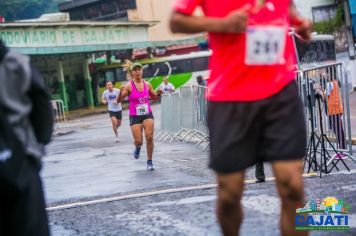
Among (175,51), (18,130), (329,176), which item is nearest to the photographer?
(18,130)

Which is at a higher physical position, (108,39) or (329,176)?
(108,39)

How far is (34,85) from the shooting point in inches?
121

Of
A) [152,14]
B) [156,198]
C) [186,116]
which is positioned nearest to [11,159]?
[156,198]

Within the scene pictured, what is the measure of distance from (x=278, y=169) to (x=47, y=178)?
8.04 meters

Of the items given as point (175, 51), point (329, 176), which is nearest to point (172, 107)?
point (329, 176)

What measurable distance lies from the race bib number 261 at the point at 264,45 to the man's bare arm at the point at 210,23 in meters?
0.11

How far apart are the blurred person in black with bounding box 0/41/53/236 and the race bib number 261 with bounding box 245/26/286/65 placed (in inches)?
43.6

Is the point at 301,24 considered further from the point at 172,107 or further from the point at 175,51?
the point at 175,51

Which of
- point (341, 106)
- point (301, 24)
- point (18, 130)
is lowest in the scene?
point (341, 106)

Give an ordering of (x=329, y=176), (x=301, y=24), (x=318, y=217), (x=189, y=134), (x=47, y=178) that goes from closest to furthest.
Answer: (x=301, y=24), (x=318, y=217), (x=329, y=176), (x=47, y=178), (x=189, y=134)

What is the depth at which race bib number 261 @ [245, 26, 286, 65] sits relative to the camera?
3.53 meters

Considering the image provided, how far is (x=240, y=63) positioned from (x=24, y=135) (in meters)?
1.22

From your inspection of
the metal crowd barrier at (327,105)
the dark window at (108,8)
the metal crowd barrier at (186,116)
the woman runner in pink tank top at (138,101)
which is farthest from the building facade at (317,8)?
the metal crowd barrier at (327,105)

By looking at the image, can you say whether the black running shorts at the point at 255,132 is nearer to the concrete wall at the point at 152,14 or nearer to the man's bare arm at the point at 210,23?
the man's bare arm at the point at 210,23
